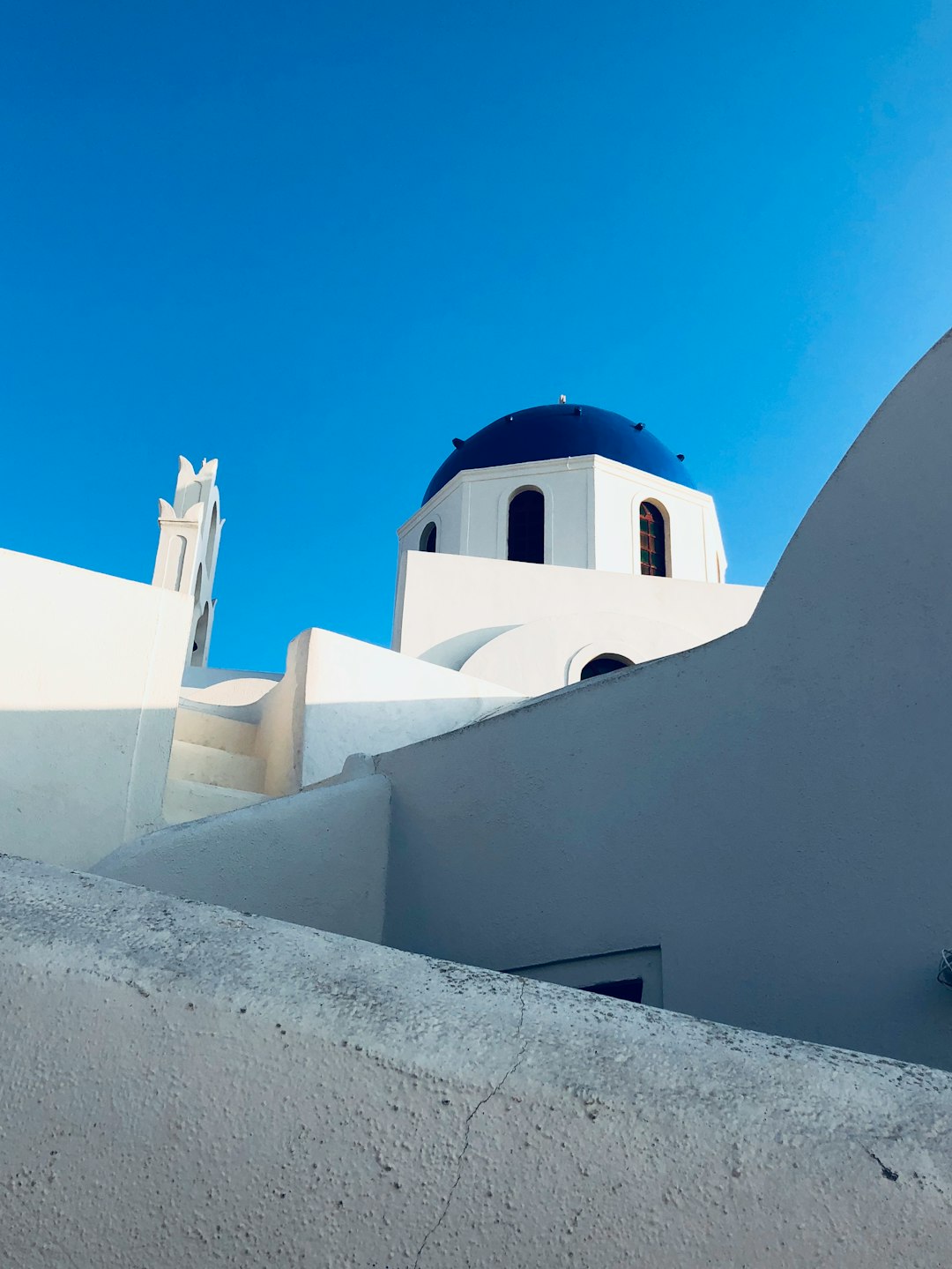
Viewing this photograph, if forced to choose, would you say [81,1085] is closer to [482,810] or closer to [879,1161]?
[879,1161]

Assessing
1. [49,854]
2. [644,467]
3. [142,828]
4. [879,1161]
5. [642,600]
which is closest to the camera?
[879,1161]

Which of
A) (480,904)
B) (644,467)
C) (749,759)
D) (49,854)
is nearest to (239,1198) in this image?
(749,759)

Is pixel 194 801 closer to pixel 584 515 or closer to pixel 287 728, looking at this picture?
pixel 287 728

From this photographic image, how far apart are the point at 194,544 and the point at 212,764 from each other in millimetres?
10645

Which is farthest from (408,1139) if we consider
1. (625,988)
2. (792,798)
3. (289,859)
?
(289,859)

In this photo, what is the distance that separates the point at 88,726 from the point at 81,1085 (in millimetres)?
5114

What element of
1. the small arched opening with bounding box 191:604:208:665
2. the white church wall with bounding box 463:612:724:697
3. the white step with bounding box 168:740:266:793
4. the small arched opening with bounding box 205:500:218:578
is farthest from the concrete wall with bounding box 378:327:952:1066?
the small arched opening with bounding box 205:500:218:578

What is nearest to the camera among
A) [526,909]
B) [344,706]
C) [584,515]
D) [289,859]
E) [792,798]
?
[792,798]

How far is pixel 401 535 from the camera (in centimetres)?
1691

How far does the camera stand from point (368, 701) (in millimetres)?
8211

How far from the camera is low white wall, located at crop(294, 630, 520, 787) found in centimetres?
778

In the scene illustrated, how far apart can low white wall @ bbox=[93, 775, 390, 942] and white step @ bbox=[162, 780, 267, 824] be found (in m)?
1.22

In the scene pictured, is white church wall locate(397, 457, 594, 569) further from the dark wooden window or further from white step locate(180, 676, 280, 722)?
white step locate(180, 676, 280, 722)

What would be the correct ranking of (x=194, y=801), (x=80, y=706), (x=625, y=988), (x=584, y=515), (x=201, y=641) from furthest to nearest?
(x=201, y=641) → (x=584, y=515) → (x=194, y=801) → (x=80, y=706) → (x=625, y=988)
